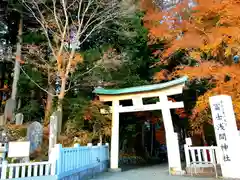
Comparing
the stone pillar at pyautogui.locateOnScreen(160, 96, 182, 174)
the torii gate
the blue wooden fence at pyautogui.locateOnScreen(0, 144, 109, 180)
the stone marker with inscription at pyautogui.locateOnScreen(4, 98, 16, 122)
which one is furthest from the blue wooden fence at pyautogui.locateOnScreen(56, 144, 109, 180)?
the stone marker with inscription at pyautogui.locateOnScreen(4, 98, 16, 122)

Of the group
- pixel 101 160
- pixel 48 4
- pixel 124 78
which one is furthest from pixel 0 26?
pixel 101 160

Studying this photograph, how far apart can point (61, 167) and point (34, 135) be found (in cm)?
323

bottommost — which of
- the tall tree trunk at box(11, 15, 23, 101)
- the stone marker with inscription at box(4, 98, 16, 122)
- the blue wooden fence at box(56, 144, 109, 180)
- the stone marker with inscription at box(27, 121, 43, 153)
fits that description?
the blue wooden fence at box(56, 144, 109, 180)

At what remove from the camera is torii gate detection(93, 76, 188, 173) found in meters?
8.92

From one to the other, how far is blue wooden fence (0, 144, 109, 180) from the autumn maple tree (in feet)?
18.2

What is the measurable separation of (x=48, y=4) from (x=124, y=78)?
20.7 ft

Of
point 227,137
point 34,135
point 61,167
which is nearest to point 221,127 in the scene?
point 227,137

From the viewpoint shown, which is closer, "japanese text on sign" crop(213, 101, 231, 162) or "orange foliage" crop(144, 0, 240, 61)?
"japanese text on sign" crop(213, 101, 231, 162)

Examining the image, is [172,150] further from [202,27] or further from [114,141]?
Result: [202,27]

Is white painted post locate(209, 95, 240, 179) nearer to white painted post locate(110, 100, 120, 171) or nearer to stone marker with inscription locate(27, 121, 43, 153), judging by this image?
white painted post locate(110, 100, 120, 171)

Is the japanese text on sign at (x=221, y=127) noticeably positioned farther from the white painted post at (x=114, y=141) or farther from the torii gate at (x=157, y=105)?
the white painted post at (x=114, y=141)

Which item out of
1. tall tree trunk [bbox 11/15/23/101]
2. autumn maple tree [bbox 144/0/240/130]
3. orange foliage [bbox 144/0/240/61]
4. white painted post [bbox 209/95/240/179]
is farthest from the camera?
tall tree trunk [bbox 11/15/23/101]

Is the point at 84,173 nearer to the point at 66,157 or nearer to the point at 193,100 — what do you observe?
the point at 66,157

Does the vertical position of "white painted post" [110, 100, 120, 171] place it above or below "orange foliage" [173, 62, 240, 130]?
below
